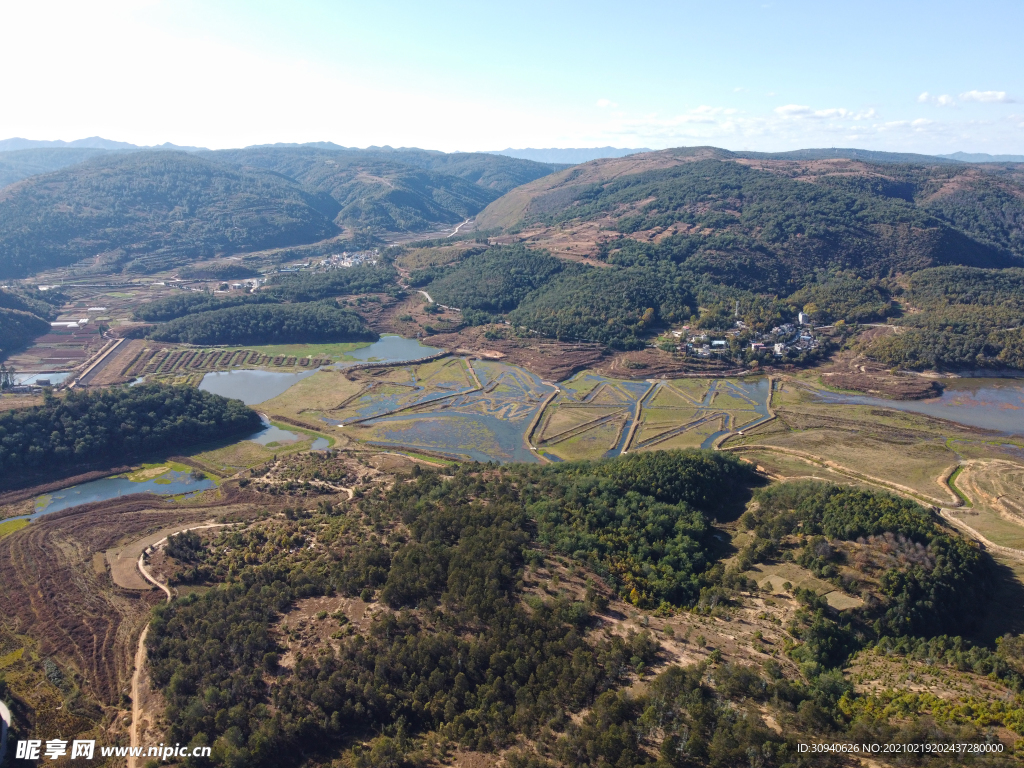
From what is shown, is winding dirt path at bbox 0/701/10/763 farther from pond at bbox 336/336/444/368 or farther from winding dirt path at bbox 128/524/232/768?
pond at bbox 336/336/444/368

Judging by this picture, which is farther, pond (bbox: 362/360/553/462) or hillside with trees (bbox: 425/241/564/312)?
hillside with trees (bbox: 425/241/564/312)

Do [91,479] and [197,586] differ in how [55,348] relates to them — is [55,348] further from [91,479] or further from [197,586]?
[197,586]

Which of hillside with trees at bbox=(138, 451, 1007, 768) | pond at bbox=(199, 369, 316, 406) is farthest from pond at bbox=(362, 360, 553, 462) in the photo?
hillside with trees at bbox=(138, 451, 1007, 768)

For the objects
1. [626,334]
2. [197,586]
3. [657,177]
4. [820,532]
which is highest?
[657,177]

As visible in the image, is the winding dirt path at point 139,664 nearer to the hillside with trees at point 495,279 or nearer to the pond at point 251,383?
the pond at point 251,383

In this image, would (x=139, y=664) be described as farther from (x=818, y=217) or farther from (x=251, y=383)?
(x=818, y=217)

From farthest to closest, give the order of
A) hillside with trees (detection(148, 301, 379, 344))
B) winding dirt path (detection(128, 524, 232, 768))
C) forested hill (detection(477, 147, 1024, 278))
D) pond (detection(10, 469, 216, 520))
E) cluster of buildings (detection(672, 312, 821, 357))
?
1. forested hill (detection(477, 147, 1024, 278))
2. hillside with trees (detection(148, 301, 379, 344))
3. cluster of buildings (detection(672, 312, 821, 357))
4. pond (detection(10, 469, 216, 520))
5. winding dirt path (detection(128, 524, 232, 768))

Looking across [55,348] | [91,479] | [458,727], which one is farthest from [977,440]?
[55,348]
